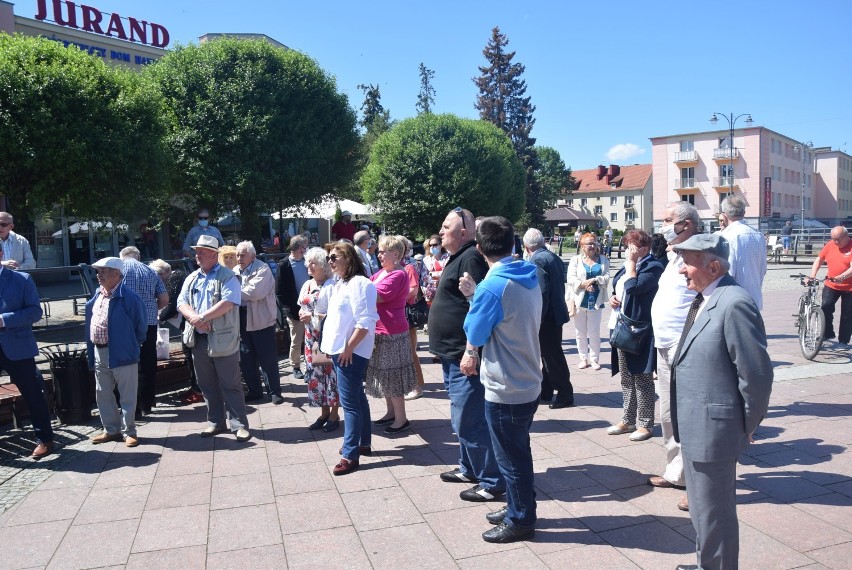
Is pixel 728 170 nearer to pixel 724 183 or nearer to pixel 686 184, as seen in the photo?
pixel 724 183

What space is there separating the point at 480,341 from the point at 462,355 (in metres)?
0.81

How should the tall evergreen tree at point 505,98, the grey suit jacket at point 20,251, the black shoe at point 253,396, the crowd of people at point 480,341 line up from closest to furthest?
the crowd of people at point 480,341
the black shoe at point 253,396
the grey suit jacket at point 20,251
the tall evergreen tree at point 505,98

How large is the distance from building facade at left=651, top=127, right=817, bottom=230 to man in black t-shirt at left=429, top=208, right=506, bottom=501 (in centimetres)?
6134

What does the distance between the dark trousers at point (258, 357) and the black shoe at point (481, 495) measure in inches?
142

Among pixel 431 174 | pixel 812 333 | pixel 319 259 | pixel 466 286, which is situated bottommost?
pixel 812 333

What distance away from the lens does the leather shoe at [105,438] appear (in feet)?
19.9

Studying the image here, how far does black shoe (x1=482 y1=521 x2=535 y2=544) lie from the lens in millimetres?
3818

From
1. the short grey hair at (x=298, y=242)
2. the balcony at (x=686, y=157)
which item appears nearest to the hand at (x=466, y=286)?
the short grey hair at (x=298, y=242)

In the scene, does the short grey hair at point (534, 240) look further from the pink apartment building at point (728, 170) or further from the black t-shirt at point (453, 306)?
the pink apartment building at point (728, 170)

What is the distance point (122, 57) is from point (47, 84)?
722 inches

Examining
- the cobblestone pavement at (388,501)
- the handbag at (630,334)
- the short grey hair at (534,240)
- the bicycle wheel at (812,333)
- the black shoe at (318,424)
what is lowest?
the cobblestone pavement at (388,501)

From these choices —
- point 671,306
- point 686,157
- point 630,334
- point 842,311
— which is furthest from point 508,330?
point 686,157

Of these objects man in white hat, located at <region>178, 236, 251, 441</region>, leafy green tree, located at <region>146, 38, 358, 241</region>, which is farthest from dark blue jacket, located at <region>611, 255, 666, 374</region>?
leafy green tree, located at <region>146, 38, 358, 241</region>

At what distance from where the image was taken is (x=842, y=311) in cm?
918
